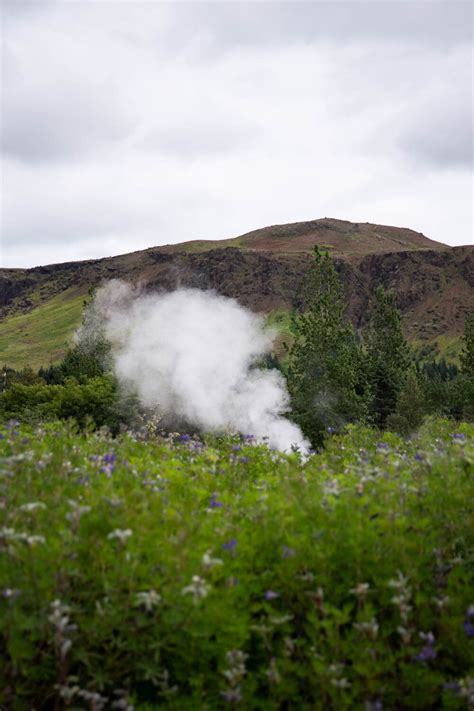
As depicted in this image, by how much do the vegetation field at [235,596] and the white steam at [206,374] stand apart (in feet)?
61.3

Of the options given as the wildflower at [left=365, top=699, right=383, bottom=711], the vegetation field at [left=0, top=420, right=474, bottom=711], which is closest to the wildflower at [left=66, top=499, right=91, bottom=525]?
the vegetation field at [left=0, top=420, right=474, bottom=711]

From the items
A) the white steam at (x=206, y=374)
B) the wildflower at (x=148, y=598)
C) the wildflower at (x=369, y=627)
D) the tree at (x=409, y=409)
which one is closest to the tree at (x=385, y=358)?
the tree at (x=409, y=409)

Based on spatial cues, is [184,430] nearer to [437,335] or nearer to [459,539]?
[459,539]

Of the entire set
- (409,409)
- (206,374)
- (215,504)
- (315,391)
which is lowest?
(409,409)

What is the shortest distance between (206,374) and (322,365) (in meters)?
6.15

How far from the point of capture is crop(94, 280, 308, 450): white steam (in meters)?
27.4

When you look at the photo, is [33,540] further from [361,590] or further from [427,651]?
[427,651]

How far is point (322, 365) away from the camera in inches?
1256

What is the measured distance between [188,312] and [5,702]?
131ft

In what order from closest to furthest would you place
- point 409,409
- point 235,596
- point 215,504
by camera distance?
point 235,596 < point 215,504 < point 409,409

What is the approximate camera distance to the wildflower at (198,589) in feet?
10.7

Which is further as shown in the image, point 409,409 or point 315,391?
point 409,409

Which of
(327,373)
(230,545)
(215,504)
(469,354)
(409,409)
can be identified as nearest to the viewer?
(230,545)

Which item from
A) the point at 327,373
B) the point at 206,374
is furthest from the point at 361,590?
the point at 327,373
